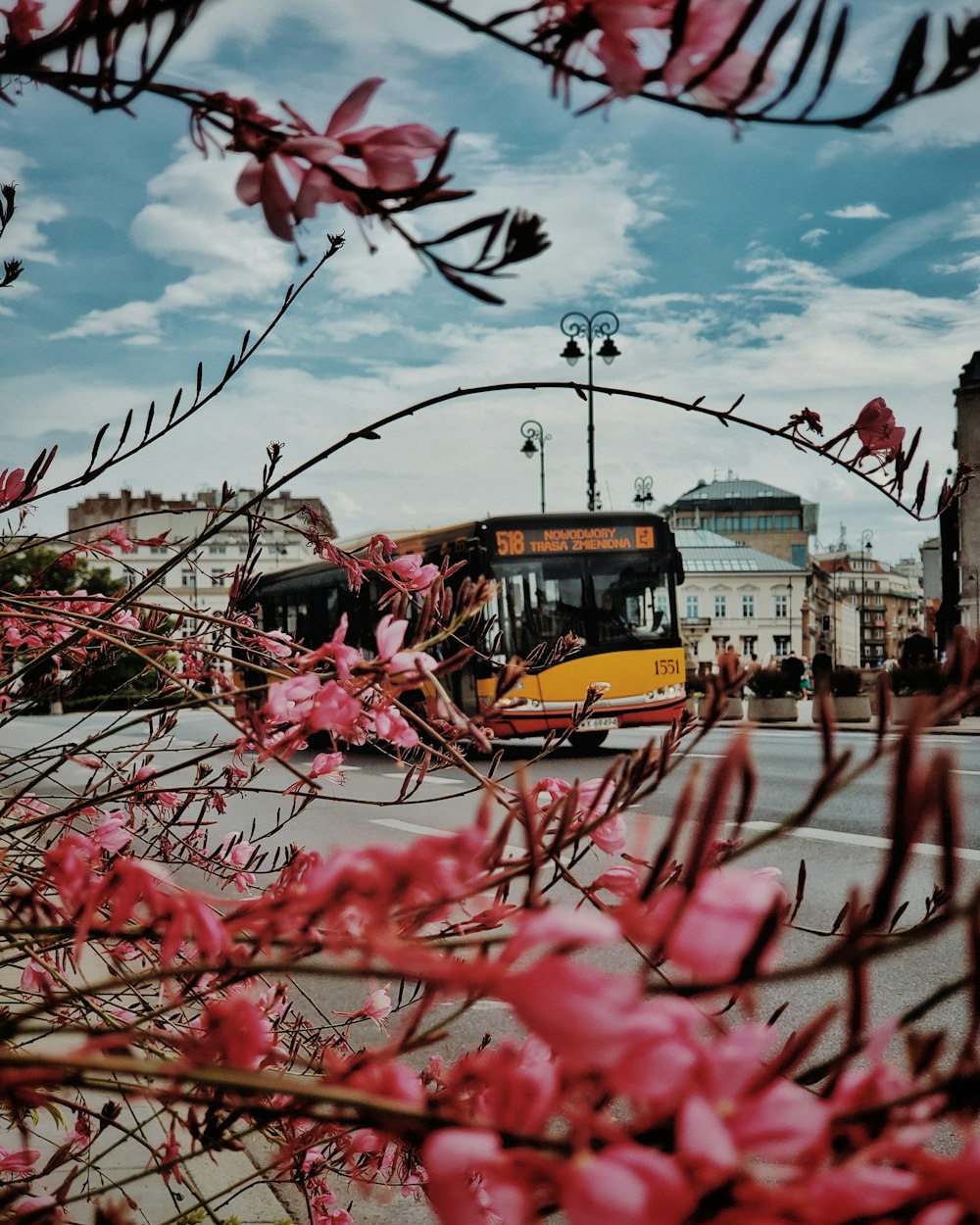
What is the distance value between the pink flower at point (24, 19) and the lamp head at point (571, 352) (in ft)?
63.5

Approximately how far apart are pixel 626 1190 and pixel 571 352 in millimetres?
20744

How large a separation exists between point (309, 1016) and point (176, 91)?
520 centimetres

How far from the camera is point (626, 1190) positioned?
Result: 45cm

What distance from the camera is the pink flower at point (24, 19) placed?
1211mm

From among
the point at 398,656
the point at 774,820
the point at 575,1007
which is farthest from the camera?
the point at 774,820

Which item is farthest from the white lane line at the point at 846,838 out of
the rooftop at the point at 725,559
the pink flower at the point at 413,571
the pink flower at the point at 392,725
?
the rooftop at the point at 725,559

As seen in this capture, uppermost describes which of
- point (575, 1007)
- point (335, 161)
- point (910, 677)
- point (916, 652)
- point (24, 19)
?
point (24, 19)

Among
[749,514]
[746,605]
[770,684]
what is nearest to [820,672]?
[770,684]

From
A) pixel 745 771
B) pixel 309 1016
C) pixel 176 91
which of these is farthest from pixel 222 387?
→ pixel 309 1016

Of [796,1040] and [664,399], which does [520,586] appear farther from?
[796,1040]

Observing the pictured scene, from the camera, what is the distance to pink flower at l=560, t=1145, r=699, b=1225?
0.45 metres

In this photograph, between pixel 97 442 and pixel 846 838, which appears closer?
pixel 97 442

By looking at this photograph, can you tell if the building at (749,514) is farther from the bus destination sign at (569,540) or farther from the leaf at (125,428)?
the leaf at (125,428)

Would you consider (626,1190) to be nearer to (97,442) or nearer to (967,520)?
(97,442)
